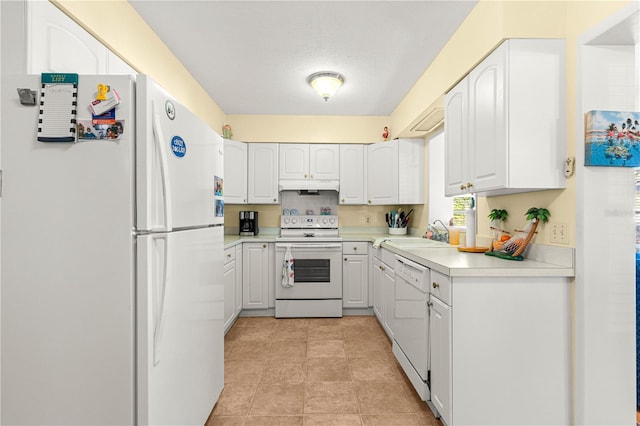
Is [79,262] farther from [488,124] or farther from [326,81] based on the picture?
[326,81]

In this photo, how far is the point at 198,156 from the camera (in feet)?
5.20

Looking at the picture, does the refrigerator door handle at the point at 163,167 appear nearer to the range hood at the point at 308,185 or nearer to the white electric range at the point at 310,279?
the white electric range at the point at 310,279

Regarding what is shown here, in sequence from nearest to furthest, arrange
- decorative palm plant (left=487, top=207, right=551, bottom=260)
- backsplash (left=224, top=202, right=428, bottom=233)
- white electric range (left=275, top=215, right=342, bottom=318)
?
1. decorative palm plant (left=487, top=207, right=551, bottom=260)
2. white electric range (left=275, top=215, right=342, bottom=318)
3. backsplash (left=224, top=202, right=428, bottom=233)

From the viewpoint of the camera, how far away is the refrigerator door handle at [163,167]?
3.93ft

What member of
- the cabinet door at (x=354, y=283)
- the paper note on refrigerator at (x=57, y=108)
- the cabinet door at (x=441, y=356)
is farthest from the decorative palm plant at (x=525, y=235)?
the paper note on refrigerator at (x=57, y=108)

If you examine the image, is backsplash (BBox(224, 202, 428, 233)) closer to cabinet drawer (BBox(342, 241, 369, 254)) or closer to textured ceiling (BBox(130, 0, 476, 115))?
cabinet drawer (BBox(342, 241, 369, 254))

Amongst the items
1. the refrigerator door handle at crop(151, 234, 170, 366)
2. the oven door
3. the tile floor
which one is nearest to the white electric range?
the oven door

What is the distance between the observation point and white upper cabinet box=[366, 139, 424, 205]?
3807 mm

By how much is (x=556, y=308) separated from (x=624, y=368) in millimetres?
416

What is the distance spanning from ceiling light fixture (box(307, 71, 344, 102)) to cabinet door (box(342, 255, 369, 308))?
6.29ft

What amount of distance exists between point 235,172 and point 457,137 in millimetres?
2707

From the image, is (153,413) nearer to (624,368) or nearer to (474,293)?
(474,293)

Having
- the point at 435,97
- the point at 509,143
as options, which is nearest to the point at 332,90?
the point at 435,97

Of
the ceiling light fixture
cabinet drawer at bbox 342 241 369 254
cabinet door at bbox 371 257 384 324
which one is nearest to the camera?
the ceiling light fixture
